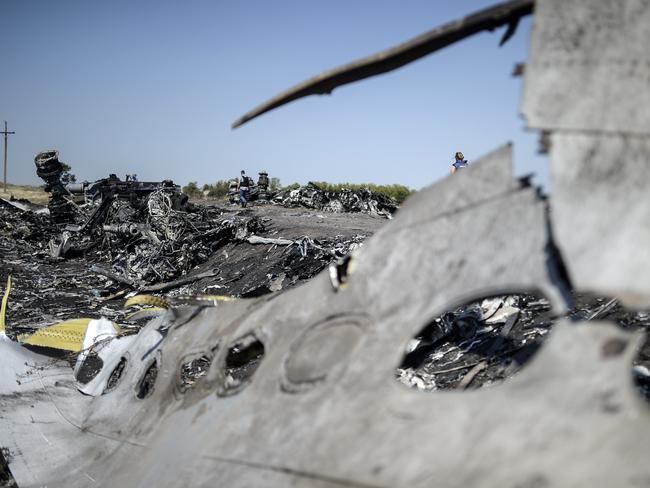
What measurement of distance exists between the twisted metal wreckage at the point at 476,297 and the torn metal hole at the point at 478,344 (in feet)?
10.00

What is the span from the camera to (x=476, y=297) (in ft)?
5.35

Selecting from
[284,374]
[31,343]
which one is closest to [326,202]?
[31,343]

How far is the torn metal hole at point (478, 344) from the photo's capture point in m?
5.19

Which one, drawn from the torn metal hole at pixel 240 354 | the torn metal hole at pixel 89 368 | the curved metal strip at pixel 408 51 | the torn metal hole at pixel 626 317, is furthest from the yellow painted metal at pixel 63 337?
the torn metal hole at pixel 626 317

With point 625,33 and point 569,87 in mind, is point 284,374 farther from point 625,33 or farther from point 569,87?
point 625,33

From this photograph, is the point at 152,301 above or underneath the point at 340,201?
above

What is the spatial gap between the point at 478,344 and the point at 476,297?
14.3 ft

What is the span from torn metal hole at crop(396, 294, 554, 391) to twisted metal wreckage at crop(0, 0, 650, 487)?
120 inches

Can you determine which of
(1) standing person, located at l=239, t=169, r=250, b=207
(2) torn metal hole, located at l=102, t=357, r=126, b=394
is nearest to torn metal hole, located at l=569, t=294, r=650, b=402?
(2) torn metal hole, located at l=102, t=357, r=126, b=394

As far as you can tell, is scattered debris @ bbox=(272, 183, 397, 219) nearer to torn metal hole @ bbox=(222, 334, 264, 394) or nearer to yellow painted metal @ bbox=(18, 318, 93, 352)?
yellow painted metal @ bbox=(18, 318, 93, 352)

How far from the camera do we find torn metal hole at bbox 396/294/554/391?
5.19m

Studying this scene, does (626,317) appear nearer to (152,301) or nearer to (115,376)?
(152,301)

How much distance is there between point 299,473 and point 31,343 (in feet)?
11.7

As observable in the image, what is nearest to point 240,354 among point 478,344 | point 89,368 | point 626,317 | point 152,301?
point 152,301
